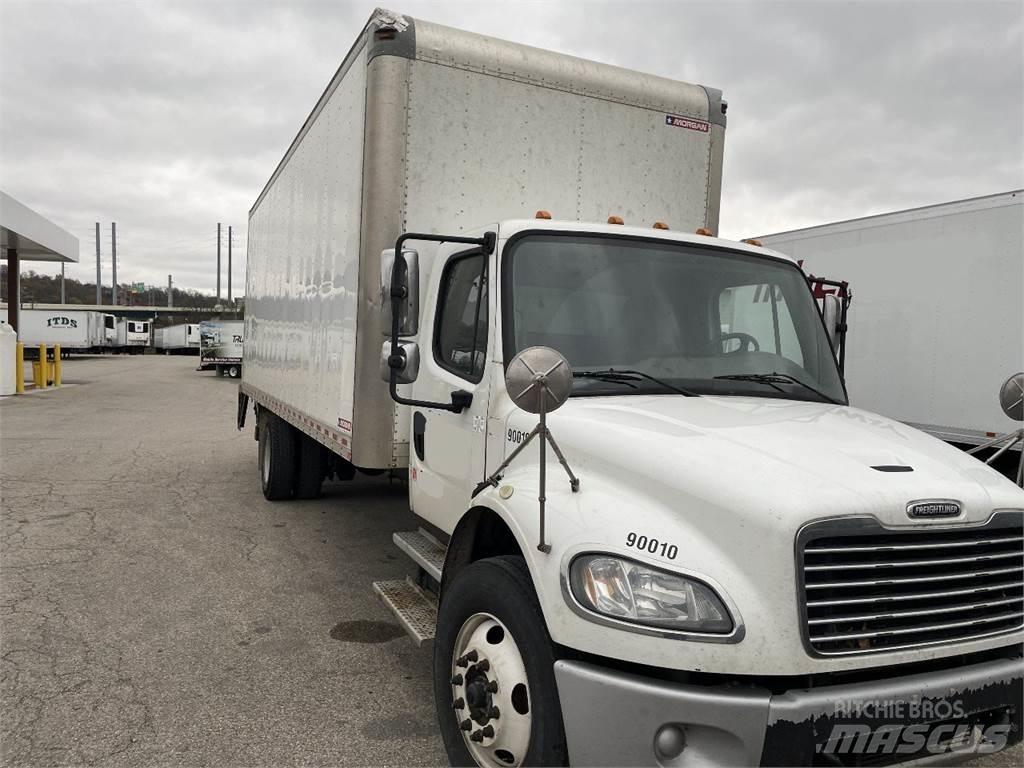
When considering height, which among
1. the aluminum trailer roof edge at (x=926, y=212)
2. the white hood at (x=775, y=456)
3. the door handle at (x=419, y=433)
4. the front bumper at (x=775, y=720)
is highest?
the aluminum trailer roof edge at (x=926, y=212)

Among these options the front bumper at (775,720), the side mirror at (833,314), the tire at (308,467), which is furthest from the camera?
the tire at (308,467)

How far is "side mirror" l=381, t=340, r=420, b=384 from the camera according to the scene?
362 centimetres

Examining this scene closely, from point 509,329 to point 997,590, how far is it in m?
2.10

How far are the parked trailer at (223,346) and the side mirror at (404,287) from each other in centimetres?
3107

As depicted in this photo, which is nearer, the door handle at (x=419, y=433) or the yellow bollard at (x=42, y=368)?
the door handle at (x=419, y=433)

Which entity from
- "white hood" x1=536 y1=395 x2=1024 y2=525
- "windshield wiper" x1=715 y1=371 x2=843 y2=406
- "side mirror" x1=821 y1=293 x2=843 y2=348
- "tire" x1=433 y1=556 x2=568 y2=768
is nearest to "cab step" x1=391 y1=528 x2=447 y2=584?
"tire" x1=433 y1=556 x2=568 y2=768

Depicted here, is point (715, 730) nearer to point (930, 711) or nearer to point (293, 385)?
point (930, 711)

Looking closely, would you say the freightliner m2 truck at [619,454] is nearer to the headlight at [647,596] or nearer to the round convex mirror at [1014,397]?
the headlight at [647,596]

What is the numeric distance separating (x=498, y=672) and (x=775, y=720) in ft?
3.23

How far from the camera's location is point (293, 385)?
23.6 ft

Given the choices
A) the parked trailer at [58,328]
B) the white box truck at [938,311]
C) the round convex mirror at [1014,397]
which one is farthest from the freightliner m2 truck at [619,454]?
the parked trailer at [58,328]

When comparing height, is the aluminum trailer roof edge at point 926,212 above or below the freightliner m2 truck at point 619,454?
above

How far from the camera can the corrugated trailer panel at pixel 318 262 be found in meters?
5.10

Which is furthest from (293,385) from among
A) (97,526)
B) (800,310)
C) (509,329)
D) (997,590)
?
(997,590)
